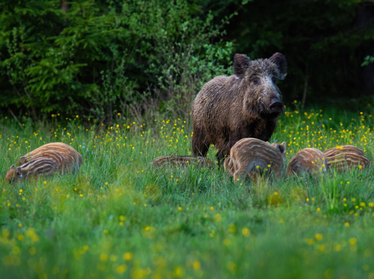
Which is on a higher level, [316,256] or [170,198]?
[316,256]

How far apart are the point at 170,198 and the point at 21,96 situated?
7232 mm

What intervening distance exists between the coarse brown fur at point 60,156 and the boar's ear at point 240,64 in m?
2.46

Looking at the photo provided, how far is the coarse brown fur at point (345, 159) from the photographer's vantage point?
538 centimetres

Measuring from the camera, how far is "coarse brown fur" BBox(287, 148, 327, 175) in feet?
16.9

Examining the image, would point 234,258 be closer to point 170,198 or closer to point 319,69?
point 170,198

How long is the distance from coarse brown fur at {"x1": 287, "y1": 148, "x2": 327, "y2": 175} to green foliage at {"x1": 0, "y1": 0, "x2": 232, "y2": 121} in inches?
161

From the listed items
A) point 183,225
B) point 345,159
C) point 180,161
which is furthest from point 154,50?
point 183,225

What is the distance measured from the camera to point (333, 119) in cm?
1194

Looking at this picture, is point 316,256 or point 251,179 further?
point 251,179

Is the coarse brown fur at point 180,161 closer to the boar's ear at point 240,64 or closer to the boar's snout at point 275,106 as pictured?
the boar's snout at point 275,106

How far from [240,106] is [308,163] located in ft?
4.16

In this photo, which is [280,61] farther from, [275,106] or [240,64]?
[275,106]

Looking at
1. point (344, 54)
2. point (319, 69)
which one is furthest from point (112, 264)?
point (344, 54)

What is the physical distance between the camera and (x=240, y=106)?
611 cm
